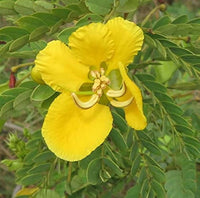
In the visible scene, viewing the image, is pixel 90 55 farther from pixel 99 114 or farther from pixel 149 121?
pixel 149 121

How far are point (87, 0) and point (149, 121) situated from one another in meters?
0.45

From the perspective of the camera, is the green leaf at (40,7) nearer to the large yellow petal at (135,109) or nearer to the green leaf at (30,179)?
the large yellow petal at (135,109)

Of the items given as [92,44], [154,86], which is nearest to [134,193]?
[154,86]

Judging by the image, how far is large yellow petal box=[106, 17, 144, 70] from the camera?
1.04 m

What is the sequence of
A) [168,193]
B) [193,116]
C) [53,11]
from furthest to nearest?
[193,116]
[168,193]
[53,11]

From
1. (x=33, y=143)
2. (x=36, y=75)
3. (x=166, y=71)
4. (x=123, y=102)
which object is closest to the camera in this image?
(x=123, y=102)

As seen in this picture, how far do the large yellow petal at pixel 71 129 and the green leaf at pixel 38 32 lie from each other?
0.20m

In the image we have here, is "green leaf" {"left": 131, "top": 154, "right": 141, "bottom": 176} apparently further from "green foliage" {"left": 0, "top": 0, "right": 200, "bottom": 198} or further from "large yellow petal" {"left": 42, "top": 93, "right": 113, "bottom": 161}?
"large yellow petal" {"left": 42, "top": 93, "right": 113, "bottom": 161}

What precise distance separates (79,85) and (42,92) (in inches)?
4.3

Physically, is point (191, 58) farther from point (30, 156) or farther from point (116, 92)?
point (30, 156)

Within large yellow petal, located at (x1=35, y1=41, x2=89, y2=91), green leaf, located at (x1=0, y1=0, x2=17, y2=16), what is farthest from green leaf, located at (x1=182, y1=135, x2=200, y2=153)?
green leaf, located at (x1=0, y1=0, x2=17, y2=16)

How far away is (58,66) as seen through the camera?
1.08m

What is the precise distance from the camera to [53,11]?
119cm

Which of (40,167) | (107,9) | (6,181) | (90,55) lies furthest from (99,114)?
(6,181)
